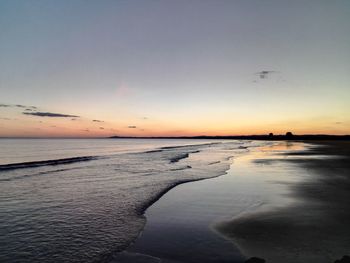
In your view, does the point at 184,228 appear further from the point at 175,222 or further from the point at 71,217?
the point at 71,217

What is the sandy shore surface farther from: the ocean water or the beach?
the ocean water

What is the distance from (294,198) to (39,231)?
33.9 ft

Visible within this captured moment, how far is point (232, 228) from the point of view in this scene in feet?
28.9

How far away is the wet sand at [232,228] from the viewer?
6738 millimetres

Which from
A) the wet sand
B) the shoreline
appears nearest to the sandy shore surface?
the wet sand

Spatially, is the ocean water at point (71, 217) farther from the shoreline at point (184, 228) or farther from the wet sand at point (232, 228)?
the wet sand at point (232, 228)

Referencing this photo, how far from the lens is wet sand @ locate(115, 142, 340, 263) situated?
674 centimetres

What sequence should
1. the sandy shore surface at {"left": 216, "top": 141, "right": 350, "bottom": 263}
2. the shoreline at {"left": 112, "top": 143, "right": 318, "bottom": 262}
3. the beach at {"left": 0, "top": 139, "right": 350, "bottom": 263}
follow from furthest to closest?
the beach at {"left": 0, "top": 139, "right": 350, "bottom": 263} → the shoreline at {"left": 112, "top": 143, "right": 318, "bottom": 262} → the sandy shore surface at {"left": 216, "top": 141, "right": 350, "bottom": 263}

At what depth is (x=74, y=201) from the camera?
1306 centimetres

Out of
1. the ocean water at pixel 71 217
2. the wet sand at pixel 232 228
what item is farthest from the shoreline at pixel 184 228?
the ocean water at pixel 71 217

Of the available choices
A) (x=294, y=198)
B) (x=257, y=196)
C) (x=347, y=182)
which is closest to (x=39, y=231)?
(x=257, y=196)

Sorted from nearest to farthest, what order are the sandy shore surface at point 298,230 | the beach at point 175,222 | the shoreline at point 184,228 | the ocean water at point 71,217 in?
1. the sandy shore surface at point 298,230
2. the shoreline at point 184,228
3. the beach at point 175,222
4. the ocean water at point 71,217

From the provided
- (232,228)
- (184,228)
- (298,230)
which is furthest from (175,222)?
(298,230)

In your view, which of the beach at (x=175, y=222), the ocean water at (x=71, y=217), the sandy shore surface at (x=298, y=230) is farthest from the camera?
the ocean water at (x=71, y=217)
